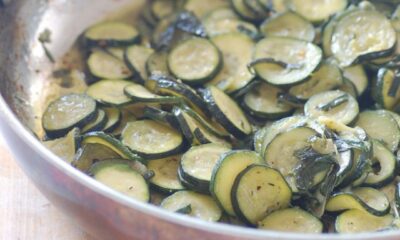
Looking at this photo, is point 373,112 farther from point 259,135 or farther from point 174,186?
point 174,186

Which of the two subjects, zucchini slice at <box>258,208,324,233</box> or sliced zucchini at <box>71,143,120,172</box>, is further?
sliced zucchini at <box>71,143,120,172</box>

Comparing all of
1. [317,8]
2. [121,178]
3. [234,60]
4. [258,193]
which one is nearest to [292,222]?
[258,193]

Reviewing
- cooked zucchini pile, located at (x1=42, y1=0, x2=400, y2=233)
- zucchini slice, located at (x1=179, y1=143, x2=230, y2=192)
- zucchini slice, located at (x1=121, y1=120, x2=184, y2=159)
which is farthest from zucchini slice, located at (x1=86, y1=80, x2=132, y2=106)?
zucchini slice, located at (x1=179, y1=143, x2=230, y2=192)

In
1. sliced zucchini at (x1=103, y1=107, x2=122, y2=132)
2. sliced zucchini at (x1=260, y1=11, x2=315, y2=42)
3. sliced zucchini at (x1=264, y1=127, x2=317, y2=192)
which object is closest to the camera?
sliced zucchini at (x1=264, y1=127, x2=317, y2=192)

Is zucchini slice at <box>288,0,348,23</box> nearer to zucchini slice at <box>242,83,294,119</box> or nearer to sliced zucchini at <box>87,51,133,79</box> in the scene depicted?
zucchini slice at <box>242,83,294,119</box>

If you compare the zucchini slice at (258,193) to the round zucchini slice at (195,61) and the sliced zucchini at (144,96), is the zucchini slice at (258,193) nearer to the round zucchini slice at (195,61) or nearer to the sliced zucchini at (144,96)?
the sliced zucchini at (144,96)

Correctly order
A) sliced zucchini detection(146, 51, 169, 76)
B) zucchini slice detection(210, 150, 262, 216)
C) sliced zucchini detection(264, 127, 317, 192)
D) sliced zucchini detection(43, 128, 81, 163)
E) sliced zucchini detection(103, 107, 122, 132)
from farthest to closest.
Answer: sliced zucchini detection(146, 51, 169, 76) → sliced zucchini detection(103, 107, 122, 132) → sliced zucchini detection(43, 128, 81, 163) → sliced zucchini detection(264, 127, 317, 192) → zucchini slice detection(210, 150, 262, 216)

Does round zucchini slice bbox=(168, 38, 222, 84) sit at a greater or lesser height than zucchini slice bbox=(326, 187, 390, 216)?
greater

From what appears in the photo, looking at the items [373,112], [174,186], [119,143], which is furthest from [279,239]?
[373,112]

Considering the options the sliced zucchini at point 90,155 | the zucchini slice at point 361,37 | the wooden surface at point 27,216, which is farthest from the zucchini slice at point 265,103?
the wooden surface at point 27,216
